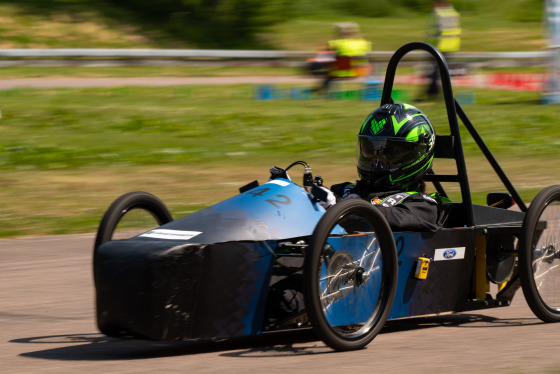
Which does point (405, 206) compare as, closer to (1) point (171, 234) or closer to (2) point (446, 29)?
(1) point (171, 234)

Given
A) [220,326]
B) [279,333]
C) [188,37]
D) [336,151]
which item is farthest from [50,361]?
[188,37]

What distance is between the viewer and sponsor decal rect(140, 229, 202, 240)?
5.07 meters

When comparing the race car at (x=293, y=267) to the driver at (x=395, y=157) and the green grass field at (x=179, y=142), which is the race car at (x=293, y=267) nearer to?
the driver at (x=395, y=157)

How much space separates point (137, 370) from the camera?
468 cm

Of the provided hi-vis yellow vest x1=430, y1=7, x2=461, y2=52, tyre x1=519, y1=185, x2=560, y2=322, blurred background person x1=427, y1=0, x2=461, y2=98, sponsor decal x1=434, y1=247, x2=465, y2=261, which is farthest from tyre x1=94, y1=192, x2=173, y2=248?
hi-vis yellow vest x1=430, y1=7, x2=461, y2=52

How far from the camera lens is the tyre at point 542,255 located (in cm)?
588

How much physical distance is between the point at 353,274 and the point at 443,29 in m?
15.5

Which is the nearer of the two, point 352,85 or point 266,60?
point 352,85

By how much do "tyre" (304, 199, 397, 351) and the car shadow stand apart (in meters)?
0.19

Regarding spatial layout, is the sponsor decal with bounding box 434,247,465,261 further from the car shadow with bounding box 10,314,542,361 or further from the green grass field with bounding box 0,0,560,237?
the green grass field with bounding box 0,0,560,237

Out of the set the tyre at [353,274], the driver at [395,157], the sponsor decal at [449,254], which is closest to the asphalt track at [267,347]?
the tyre at [353,274]

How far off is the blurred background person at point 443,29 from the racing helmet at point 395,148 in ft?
46.3

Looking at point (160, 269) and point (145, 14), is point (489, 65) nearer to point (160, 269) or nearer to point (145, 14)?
point (145, 14)

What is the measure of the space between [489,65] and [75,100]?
13729 mm
